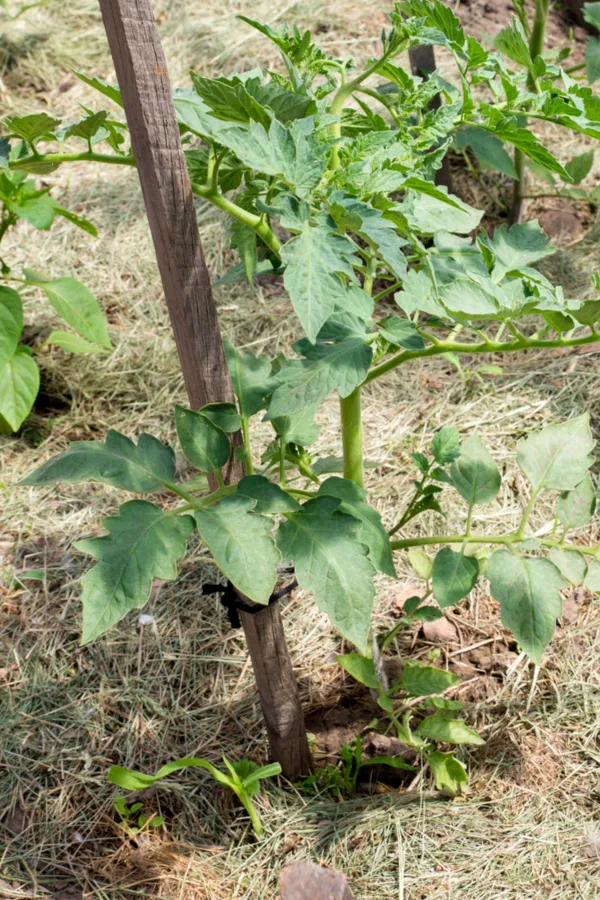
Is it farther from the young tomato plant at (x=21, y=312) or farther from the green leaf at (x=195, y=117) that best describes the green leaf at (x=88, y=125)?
the young tomato plant at (x=21, y=312)

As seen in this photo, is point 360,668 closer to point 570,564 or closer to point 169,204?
point 570,564

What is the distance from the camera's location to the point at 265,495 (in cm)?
108

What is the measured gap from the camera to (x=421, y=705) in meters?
1.62

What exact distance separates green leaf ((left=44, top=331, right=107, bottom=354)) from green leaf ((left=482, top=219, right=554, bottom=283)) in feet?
4.73

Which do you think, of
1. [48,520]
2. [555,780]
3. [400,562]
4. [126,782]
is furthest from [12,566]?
[555,780]

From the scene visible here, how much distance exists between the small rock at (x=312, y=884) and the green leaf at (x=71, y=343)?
1508 mm

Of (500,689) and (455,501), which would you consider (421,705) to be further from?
(455,501)

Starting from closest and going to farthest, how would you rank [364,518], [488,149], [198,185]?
[198,185], [364,518], [488,149]

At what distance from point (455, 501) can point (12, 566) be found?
3.67 ft

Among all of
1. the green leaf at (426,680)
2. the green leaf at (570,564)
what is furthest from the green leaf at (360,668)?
the green leaf at (570,564)

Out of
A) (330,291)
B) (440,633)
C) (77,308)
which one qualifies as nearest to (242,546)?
(330,291)

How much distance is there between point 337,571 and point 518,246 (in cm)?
56

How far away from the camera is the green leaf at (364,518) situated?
3.79 feet

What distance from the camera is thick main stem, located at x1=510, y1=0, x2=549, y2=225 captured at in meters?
2.35
